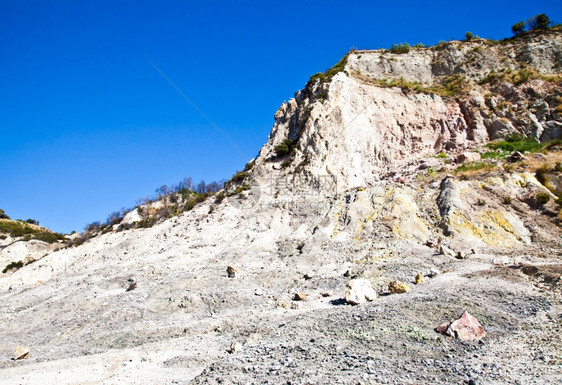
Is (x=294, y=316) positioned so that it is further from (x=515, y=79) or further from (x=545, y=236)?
(x=515, y=79)

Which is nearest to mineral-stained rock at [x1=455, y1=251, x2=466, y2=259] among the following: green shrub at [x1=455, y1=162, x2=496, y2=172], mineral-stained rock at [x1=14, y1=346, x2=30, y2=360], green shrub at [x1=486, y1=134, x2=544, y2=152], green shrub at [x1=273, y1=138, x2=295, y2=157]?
green shrub at [x1=455, y1=162, x2=496, y2=172]

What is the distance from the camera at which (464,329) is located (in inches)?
326

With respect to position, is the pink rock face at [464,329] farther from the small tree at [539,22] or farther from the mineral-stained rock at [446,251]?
the small tree at [539,22]

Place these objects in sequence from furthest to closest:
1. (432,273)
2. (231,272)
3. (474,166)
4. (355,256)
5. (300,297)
Answer: (474,166)
(355,256)
(231,272)
(432,273)
(300,297)

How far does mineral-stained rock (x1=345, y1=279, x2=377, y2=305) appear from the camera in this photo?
11242 millimetres

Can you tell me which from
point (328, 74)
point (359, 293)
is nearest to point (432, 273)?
point (359, 293)

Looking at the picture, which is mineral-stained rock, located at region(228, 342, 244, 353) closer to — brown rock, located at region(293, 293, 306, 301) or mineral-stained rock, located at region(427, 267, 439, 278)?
brown rock, located at region(293, 293, 306, 301)

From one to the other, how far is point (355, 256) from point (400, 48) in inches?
1126

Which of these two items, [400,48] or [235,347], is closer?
[235,347]

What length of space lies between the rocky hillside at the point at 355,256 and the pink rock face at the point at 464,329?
0.76 feet

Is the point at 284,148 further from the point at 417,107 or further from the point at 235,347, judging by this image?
the point at 235,347

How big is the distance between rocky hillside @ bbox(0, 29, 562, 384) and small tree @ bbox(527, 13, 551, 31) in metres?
1.60

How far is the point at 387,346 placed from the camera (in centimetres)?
798

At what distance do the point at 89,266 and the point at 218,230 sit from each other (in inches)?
341
